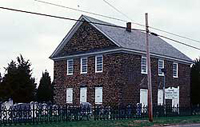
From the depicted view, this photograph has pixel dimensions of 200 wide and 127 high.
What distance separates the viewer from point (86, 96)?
3969 cm

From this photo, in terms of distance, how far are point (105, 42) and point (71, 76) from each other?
5.93 m

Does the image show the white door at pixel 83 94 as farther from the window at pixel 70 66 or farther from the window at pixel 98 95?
the window at pixel 70 66

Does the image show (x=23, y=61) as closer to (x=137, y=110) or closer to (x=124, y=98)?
(x=124, y=98)

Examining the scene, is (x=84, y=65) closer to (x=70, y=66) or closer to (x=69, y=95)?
(x=70, y=66)

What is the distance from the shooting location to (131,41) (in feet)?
130

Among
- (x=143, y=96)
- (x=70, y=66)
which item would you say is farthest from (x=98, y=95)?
(x=70, y=66)

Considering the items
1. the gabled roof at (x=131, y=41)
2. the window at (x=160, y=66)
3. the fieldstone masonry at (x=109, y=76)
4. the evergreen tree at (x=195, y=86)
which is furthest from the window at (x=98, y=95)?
the evergreen tree at (x=195, y=86)

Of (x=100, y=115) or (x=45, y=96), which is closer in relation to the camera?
(x=100, y=115)

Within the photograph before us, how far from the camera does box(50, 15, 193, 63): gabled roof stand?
1499 inches

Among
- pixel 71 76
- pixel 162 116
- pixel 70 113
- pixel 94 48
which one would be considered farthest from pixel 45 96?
pixel 70 113

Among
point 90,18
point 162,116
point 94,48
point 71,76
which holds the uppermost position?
point 90,18

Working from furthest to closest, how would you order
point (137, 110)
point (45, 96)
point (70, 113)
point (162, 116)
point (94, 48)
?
point (45, 96), point (94, 48), point (162, 116), point (137, 110), point (70, 113)

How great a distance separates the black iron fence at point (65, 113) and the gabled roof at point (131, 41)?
7479 millimetres

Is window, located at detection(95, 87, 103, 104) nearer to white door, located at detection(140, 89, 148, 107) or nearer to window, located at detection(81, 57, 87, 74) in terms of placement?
window, located at detection(81, 57, 87, 74)
